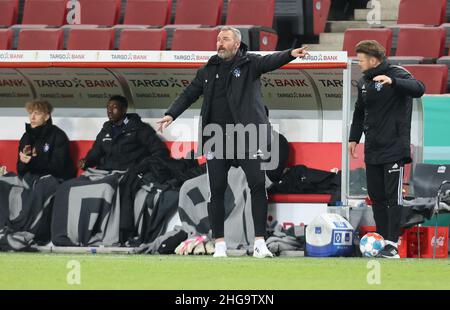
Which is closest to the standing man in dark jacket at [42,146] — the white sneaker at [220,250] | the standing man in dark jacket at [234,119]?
the standing man in dark jacket at [234,119]

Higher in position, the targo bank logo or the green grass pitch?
the targo bank logo

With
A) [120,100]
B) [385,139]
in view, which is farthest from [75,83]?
[385,139]

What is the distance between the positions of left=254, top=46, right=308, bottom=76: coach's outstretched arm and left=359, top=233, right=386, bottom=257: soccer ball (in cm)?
159

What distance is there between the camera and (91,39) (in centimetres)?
1565

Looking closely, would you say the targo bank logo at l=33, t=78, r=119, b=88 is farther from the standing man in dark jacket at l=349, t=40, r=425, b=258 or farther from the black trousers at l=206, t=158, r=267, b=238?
the standing man in dark jacket at l=349, t=40, r=425, b=258

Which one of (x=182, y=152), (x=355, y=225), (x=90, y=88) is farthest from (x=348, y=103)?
(x=90, y=88)

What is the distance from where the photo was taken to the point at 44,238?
38.9 feet

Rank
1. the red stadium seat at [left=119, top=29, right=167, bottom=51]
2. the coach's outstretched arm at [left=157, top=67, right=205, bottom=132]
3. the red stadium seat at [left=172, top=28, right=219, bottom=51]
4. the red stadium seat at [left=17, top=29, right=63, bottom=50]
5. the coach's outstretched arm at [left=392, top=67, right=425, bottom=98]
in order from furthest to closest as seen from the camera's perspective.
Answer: the red stadium seat at [left=17, top=29, right=63, bottom=50] → the red stadium seat at [left=119, top=29, right=167, bottom=51] → the red stadium seat at [left=172, top=28, right=219, bottom=51] → the coach's outstretched arm at [left=157, top=67, right=205, bottom=132] → the coach's outstretched arm at [left=392, top=67, right=425, bottom=98]

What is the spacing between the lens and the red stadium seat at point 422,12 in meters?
15.4

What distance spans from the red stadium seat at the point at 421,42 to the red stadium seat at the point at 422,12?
0.80 metres

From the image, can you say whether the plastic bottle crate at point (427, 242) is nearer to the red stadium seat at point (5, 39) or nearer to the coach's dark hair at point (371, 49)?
the coach's dark hair at point (371, 49)

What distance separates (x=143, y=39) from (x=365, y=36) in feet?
9.05

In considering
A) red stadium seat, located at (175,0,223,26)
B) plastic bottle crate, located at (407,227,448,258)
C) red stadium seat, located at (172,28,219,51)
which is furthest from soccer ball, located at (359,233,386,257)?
red stadium seat, located at (175,0,223,26)

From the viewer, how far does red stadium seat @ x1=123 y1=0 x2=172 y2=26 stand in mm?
16469
